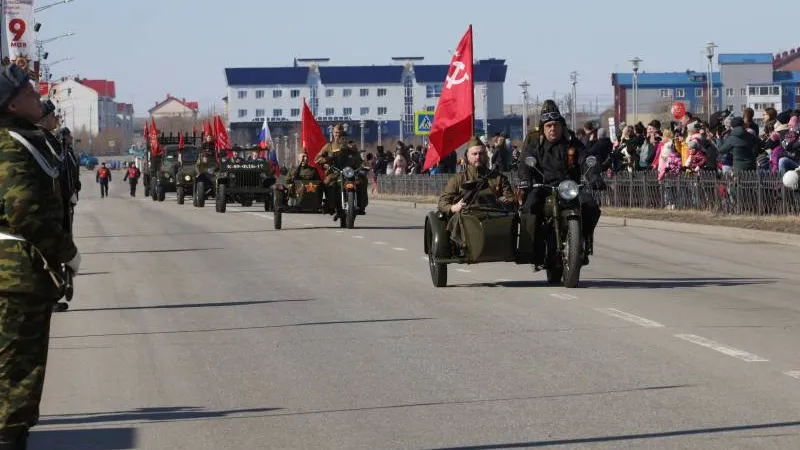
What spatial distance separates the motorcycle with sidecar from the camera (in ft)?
52.2

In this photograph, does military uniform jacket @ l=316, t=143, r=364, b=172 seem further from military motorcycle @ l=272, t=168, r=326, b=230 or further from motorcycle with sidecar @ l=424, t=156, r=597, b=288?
motorcycle with sidecar @ l=424, t=156, r=597, b=288

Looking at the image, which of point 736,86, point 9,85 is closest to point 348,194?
point 9,85

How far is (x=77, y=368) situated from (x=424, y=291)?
5798 mm

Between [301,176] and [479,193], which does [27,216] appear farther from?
[301,176]

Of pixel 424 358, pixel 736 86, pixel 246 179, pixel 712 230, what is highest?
pixel 736 86

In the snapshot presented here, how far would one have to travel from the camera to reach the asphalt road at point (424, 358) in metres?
8.30

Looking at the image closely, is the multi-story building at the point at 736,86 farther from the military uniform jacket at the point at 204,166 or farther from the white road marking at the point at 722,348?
the white road marking at the point at 722,348

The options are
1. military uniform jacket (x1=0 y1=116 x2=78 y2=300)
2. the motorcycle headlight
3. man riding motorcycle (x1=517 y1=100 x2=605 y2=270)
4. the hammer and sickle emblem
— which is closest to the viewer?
military uniform jacket (x1=0 y1=116 x2=78 y2=300)

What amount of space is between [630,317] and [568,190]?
2.58 metres

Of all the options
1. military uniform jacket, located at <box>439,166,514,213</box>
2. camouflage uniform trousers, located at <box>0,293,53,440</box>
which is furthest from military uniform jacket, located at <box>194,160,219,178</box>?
camouflage uniform trousers, located at <box>0,293,53,440</box>

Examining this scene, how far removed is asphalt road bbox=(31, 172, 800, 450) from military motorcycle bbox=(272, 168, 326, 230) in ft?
31.6

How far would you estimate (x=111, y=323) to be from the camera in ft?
46.2

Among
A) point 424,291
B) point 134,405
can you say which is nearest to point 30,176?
point 134,405

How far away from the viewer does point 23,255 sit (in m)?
7.18
